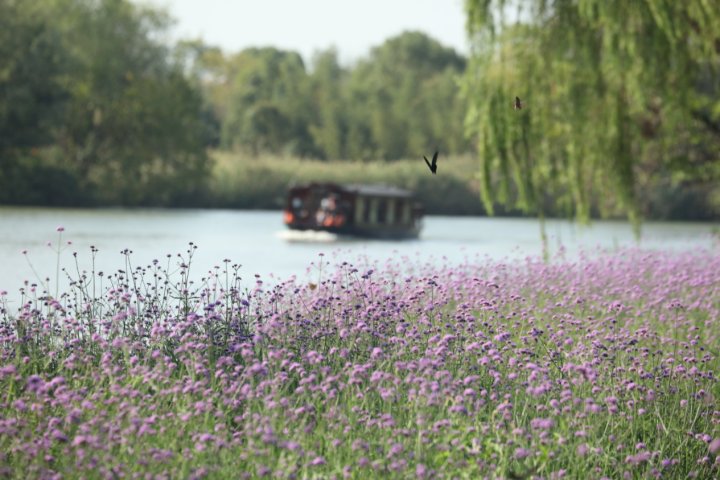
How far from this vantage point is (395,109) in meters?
74.6

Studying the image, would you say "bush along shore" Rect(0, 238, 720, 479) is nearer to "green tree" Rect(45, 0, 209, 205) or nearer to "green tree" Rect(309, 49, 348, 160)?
"green tree" Rect(45, 0, 209, 205)

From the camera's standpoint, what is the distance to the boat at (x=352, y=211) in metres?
37.5

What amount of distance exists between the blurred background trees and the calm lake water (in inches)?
67.1

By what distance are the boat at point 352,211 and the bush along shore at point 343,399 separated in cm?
2813

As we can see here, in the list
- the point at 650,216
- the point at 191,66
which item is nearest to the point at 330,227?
the point at 650,216

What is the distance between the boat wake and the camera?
3513 centimetres

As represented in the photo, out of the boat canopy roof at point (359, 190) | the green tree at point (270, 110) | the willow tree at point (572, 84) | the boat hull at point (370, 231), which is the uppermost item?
the green tree at point (270, 110)

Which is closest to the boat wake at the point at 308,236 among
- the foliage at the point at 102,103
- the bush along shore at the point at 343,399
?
the foliage at the point at 102,103

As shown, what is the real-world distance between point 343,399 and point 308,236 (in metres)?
30.0

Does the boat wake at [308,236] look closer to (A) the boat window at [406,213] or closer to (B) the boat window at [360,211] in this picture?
(B) the boat window at [360,211]

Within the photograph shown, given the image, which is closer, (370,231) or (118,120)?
(370,231)

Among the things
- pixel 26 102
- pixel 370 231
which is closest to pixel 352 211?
pixel 370 231

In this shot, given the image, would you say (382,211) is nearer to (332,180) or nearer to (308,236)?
(308,236)

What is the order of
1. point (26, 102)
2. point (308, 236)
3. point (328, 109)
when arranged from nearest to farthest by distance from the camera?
point (308, 236) < point (26, 102) < point (328, 109)
